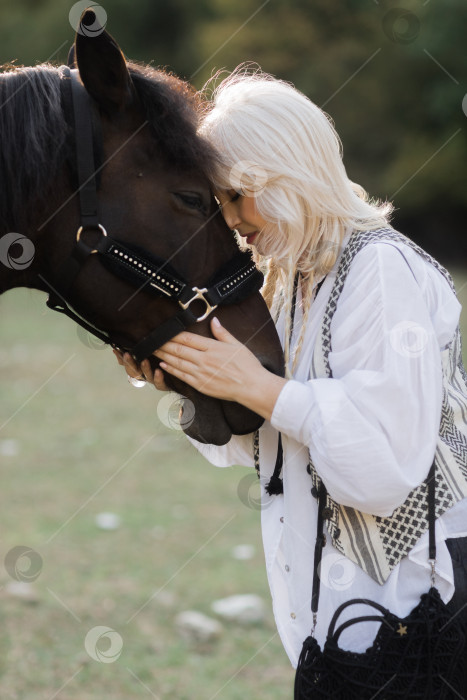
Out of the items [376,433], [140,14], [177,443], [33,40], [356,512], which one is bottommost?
[33,40]

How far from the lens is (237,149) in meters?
2.06

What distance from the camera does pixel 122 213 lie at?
6.66 feet

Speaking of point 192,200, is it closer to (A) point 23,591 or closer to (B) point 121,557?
(A) point 23,591

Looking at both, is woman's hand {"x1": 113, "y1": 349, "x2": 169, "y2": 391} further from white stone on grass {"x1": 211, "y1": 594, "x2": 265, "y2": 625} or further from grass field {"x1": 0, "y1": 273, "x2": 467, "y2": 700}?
white stone on grass {"x1": 211, "y1": 594, "x2": 265, "y2": 625}

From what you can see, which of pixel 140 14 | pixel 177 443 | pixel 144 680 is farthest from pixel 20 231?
pixel 140 14

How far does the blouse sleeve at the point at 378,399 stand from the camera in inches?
72.3

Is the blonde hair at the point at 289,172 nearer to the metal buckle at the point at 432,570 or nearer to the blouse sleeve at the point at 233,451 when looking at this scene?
the blouse sleeve at the point at 233,451

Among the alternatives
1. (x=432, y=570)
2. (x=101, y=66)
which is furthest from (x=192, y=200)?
(x=432, y=570)

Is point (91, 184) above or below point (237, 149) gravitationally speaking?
below

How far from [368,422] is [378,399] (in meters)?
0.06

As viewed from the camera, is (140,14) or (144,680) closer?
(144,680)

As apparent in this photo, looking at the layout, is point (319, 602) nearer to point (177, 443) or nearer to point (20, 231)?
point (20, 231)

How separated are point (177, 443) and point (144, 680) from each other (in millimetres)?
3660

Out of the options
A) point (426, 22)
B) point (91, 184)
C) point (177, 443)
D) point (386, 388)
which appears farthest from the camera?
point (426, 22)
